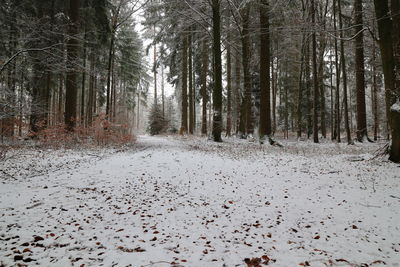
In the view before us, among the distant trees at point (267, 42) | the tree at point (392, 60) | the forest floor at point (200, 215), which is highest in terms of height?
the distant trees at point (267, 42)

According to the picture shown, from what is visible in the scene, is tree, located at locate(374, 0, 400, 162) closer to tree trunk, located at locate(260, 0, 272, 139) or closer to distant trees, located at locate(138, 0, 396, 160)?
distant trees, located at locate(138, 0, 396, 160)

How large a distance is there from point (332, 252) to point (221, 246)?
1300mm

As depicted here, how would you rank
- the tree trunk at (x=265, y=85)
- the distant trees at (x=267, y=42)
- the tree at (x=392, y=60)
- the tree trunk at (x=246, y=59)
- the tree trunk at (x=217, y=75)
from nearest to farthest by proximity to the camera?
the tree at (x=392, y=60) < the distant trees at (x=267, y=42) < the tree trunk at (x=265, y=85) < the tree trunk at (x=217, y=75) < the tree trunk at (x=246, y=59)

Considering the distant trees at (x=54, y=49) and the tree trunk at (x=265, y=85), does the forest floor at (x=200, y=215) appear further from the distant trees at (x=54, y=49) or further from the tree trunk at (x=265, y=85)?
the tree trunk at (x=265, y=85)

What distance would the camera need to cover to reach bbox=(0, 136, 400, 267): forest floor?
7.97ft

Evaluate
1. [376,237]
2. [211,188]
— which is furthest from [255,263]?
[211,188]

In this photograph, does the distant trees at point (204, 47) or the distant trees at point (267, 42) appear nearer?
the distant trees at point (204, 47)

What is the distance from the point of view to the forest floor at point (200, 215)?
243cm

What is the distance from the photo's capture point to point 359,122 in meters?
12.7

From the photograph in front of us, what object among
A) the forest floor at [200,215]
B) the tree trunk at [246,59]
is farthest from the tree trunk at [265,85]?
the forest floor at [200,215]

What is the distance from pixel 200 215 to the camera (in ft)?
11.7

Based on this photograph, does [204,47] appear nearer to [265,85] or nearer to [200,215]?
[265,85]

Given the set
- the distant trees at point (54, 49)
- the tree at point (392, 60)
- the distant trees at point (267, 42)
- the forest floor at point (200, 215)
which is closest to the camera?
the forest floor at point (200, 215)

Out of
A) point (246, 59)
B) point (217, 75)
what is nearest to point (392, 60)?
point (217, 75)
